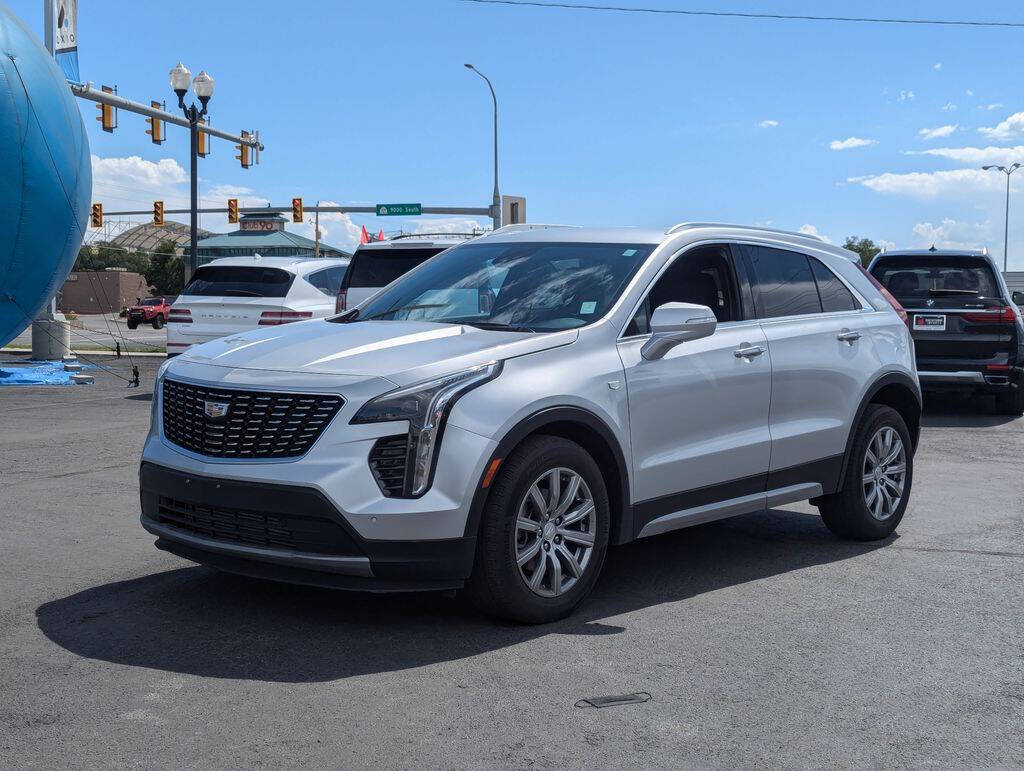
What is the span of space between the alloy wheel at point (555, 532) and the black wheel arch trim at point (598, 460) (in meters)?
0.21

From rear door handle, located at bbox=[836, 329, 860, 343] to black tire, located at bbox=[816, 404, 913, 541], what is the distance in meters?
0.44

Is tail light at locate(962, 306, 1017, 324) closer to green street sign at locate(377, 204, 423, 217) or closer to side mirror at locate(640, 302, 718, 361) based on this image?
side mirror at locate(640, 302, 718, 361)

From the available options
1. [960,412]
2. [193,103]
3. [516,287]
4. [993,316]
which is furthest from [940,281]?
[193,103]

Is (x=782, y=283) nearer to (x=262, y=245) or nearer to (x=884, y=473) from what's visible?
(x=884, y=473)

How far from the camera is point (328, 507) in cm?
458

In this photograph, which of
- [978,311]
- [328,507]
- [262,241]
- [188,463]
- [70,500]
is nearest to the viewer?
[328,507]

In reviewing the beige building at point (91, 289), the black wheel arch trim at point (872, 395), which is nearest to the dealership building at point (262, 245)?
the beige building at point (91, 289)

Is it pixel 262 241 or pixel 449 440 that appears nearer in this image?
pixel 449 440

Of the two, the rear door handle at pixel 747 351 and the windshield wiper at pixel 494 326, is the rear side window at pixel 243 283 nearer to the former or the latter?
the windshield wiper at pixel 494 326

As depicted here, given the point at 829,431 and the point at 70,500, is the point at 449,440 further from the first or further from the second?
the point at 70,500

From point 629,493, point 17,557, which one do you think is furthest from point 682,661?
point 17,557

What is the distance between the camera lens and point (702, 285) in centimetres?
613

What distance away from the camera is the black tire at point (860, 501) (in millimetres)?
6770

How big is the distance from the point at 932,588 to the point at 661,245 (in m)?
2.16
